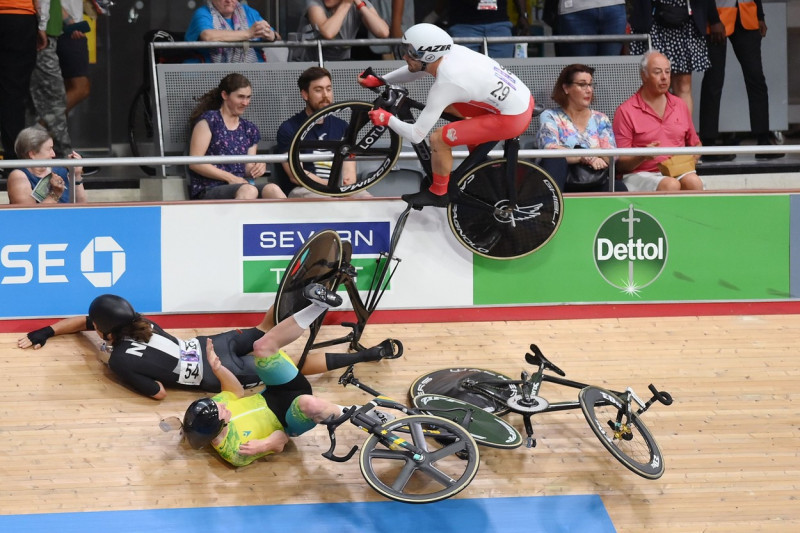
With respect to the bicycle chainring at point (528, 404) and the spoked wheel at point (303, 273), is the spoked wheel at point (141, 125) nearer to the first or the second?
the spoked wheel at point (303, 273)

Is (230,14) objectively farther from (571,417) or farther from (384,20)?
(571,417)

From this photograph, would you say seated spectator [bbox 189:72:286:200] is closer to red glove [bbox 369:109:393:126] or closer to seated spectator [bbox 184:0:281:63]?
seated spectator [bbox 184:0:281:63]

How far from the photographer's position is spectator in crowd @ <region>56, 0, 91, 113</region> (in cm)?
881

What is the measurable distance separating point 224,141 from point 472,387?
2.73 m

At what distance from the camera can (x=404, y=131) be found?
20.9 ft

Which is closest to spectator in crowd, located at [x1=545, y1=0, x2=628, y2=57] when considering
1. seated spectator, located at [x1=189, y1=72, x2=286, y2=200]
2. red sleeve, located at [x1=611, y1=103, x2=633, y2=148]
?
red sleeve, located at [x1=611, y1=103, x2=633, y2=148]

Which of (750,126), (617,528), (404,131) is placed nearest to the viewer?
(617,528)

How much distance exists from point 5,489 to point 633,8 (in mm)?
6409

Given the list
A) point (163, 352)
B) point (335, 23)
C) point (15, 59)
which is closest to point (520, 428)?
point (163, 352)

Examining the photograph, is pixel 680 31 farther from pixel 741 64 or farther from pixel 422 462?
pixel 422 462

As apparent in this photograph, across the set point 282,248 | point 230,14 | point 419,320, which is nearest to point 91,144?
point 230,14

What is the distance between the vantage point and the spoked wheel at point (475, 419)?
615 centimetres

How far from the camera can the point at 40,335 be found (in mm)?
6953

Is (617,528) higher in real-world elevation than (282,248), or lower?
lower
